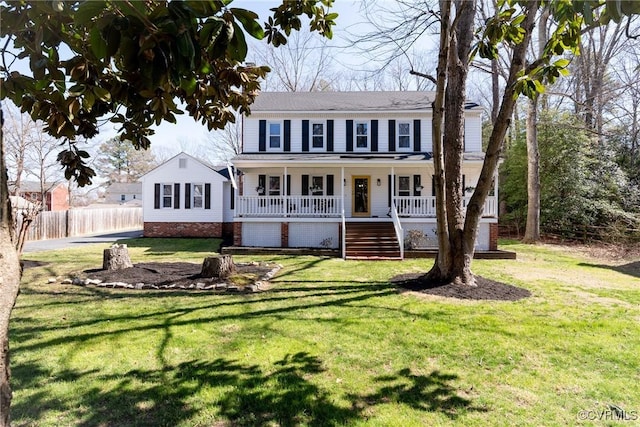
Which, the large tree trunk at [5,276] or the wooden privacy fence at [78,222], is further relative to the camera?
the wooden privacy fence at [78,222]

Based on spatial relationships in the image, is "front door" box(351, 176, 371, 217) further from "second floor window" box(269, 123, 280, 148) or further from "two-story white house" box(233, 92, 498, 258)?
"second floor window" box(269, 123, 280, 148)

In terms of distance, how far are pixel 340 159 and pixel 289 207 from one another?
113 inches

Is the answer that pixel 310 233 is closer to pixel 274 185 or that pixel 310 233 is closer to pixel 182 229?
pixel 274 185

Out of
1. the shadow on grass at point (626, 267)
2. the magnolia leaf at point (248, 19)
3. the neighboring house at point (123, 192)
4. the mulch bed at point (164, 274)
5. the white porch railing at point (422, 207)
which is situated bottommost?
the shadow on grass at point (626, 267)

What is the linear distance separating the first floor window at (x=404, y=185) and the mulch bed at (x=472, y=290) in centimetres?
856

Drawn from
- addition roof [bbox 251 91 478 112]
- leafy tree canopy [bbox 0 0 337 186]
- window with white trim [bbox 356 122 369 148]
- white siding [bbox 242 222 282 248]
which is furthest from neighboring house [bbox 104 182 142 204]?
leafy tree canopy [bbox 0 0 337 186]

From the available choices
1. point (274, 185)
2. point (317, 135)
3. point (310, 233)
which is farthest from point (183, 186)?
point (310, 233)

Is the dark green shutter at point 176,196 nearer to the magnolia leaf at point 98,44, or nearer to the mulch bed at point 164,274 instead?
the mulch bed at point 164,274

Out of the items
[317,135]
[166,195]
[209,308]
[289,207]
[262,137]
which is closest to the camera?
[209,308]

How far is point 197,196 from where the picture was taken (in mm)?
18750

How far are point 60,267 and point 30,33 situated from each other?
9.01 metres

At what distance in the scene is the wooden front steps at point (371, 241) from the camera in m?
12.2

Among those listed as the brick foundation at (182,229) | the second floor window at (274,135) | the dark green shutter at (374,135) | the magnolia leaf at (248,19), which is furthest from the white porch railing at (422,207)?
the magnolia leaf at (248,19)

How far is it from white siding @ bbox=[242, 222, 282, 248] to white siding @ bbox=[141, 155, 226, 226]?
17.5ft
